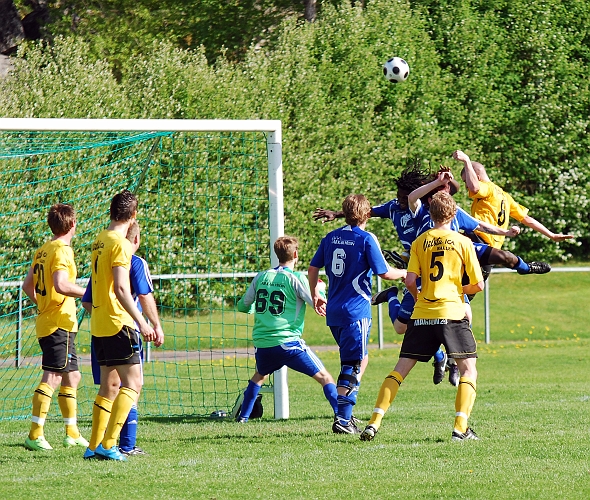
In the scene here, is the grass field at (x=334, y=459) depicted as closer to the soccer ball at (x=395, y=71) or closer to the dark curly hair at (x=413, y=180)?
the dark curly hair at (x=413, y=180)

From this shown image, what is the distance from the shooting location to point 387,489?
6223 mm

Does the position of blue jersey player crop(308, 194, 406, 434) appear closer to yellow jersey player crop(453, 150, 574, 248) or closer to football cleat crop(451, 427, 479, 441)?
football cleat crop(451, 427, 479, 441)

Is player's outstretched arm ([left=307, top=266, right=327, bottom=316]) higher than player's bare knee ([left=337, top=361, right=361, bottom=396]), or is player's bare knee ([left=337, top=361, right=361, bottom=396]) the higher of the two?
player's outstretched arm ([left=307, top=266, right=327, bottom=316])

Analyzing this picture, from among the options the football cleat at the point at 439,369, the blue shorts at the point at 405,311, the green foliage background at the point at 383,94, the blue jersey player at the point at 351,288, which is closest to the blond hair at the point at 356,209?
the blue jersey player at the point at 351,288

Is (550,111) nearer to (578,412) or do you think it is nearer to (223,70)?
(223,70)

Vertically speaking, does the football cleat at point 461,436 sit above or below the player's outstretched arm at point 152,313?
below

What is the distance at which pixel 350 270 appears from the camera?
341 inches

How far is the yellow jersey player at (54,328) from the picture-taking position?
807 cm

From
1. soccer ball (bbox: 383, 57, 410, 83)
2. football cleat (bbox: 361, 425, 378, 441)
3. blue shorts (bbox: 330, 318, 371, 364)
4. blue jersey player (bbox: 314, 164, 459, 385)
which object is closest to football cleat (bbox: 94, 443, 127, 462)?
football cleat (bbox: 361, 425, 378, 441)

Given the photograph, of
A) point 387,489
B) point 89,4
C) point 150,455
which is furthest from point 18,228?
point 89,4

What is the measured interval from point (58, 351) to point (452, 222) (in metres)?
3.76

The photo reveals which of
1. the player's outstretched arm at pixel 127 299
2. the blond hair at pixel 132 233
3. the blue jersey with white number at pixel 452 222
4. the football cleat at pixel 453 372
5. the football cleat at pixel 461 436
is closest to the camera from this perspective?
the player's outstretched arm at pixel 127 299

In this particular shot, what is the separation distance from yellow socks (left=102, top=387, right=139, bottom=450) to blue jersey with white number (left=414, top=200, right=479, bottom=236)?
3312 mm

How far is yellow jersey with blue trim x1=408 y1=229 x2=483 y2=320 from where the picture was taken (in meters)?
7.70
